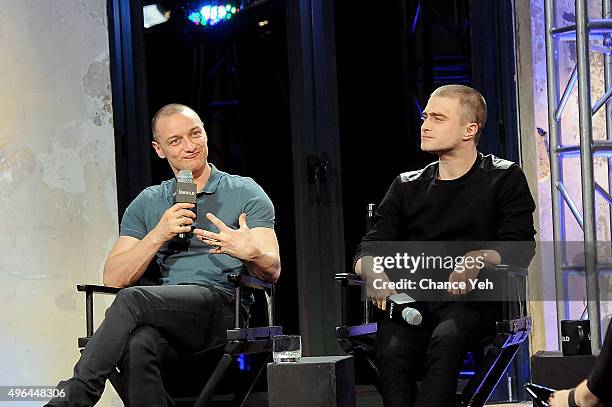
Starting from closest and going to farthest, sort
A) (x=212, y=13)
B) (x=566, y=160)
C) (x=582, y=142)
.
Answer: (x=582, y=142) < (x=566, y=160) < (x=212, y=13)

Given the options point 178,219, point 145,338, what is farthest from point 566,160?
point 145,338

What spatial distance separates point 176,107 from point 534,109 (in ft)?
5.67

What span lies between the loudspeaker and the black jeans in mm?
1091

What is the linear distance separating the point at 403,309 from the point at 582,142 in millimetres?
1261

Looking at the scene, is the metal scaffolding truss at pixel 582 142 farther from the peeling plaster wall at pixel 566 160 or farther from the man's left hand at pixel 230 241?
the man's left hand at pixel 230 241

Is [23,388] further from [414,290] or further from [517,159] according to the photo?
[517,159]

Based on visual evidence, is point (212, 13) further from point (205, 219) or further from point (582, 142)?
point (582, 142)

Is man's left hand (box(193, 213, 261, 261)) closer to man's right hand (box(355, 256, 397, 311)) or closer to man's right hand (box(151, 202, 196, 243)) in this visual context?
man's right hand (box(151, 202, 196, 243))

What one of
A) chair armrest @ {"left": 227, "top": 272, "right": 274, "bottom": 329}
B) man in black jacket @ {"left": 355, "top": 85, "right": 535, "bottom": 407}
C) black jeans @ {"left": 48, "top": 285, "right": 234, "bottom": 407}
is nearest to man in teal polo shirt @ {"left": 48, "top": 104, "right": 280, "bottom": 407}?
black jeans @ {"left": 48, "top": 285, "right": 234, "bottom": 407}

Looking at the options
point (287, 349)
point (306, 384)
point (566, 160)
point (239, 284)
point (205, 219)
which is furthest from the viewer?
point (566, 160)

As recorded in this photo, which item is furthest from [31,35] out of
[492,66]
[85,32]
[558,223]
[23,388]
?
[558,223]

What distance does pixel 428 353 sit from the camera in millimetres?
3119

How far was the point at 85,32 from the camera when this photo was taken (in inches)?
177

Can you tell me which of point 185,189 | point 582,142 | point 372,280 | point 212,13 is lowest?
point 372,280
